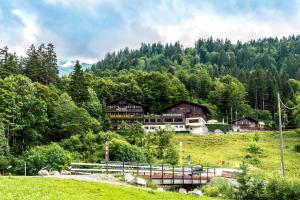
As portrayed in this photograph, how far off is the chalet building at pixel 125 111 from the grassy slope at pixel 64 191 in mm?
83775

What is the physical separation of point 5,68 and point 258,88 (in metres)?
82.7

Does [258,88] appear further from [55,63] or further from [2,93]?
[2,93]

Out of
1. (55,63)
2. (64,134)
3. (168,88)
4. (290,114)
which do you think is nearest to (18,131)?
(64,134)

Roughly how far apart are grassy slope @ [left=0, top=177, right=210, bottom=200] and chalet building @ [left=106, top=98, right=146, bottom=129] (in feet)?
275

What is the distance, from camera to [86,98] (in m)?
89.9

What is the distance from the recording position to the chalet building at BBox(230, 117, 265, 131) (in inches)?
4382

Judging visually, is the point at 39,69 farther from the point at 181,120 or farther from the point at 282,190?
the point at 282,190

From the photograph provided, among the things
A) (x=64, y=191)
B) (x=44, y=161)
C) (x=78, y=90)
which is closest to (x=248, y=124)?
(x=78, y=90)

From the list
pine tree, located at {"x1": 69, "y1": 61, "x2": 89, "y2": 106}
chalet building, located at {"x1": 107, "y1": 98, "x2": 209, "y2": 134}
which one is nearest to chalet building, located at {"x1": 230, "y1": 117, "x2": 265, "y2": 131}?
chalet building, located at {"x1": 107, "y1": 98, "x2": 209, "y2": 134}

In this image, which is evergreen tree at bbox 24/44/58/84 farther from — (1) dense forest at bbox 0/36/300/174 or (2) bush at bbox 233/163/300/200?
(2) bush at bbox 233/163/300/200

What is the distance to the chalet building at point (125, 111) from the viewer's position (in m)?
107

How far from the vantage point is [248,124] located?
4434 inches

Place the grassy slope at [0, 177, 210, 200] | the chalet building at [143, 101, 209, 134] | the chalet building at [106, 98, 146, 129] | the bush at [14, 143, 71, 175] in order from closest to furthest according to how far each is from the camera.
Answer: the grassy slope at [0, 177, 210, 200], the bush at [14, 143, 71, 175], the chalet building at [143, 101, 209, 134], the chalet building at [106, 98, 146, 129]

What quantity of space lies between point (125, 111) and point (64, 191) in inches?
3464
